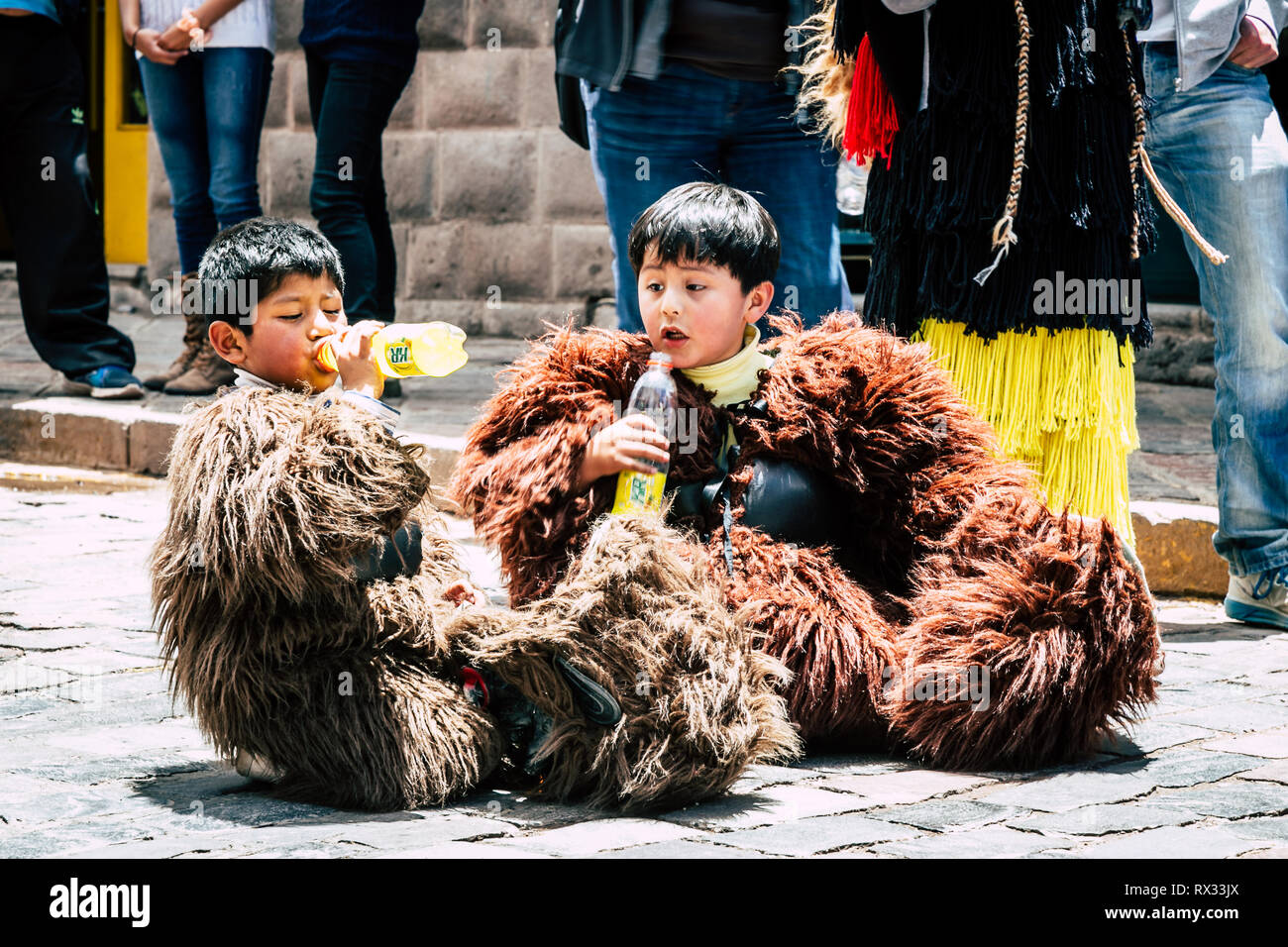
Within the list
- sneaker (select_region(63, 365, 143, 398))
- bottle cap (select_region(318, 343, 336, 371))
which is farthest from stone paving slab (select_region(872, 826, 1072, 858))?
sneaker (select_region(63, 365, 143, 398))

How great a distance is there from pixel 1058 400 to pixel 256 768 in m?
1.71

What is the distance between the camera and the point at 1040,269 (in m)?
3.24

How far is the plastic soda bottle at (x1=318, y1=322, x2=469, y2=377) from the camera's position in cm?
265

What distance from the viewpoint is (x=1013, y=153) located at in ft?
10.5

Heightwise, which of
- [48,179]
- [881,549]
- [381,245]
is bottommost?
[881,549]

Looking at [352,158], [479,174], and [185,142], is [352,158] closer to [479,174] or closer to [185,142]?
[185,142]

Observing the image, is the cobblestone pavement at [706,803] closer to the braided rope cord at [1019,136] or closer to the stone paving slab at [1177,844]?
the stone paving slab at [1177,844]

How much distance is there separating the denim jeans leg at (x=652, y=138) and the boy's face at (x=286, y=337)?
1076 millimetres

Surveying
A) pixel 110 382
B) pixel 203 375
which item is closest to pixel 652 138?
pixel 203 375

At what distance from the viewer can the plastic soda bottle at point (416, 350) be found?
2.65m

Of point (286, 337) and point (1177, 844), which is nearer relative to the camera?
point (1177, 844)

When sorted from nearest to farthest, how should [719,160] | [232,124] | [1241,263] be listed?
[719,160]
[1241,263]
[232,124]
